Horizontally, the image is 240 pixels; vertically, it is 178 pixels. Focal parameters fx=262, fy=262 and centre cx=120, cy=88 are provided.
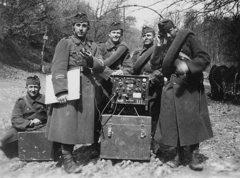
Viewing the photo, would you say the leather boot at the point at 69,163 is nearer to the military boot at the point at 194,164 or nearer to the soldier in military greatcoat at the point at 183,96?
the soldier in military greatcoat at the point at 183,96

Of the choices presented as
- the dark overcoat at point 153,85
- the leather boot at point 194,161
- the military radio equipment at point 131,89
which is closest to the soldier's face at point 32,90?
the military radio equipment at point 131,89

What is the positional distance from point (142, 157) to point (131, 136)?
363 mm

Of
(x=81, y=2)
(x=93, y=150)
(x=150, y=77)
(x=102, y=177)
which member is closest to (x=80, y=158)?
(x=93, y=150)

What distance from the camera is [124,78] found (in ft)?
13.3

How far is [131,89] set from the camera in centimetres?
402

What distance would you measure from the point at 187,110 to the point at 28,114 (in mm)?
2619

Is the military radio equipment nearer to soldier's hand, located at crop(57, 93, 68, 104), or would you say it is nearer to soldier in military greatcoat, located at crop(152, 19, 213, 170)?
soldier in military greatcoat, located at crop(152, 19, 213, 170)

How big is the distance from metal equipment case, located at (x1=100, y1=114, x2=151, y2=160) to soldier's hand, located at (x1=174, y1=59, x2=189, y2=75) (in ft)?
2.94

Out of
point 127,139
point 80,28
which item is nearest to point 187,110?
point 127,139

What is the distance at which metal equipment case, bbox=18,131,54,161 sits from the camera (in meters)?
4.15

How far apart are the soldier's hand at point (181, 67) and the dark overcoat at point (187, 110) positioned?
0.08 m

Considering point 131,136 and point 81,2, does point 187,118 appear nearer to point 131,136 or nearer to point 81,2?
point 131,136

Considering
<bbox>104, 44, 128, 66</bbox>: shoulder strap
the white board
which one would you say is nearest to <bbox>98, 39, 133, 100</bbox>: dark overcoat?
<bbox>104, 44, 128, 66</bbox>: shoulder strap

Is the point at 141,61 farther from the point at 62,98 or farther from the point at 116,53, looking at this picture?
the point at 62,98
